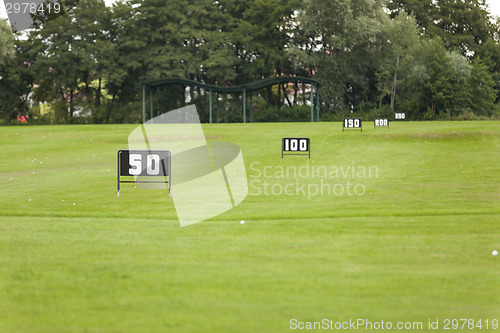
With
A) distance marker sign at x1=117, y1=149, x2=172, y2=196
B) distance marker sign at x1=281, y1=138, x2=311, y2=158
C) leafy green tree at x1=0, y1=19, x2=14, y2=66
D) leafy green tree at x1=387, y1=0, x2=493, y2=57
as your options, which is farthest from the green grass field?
leafy green tree at x1=387, y1=0, x2=493, y2=57

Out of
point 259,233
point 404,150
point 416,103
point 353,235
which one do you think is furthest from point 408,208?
point 416,103

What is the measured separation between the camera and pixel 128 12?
6700 centimetres

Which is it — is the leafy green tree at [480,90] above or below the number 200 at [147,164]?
above

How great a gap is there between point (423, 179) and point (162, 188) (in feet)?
25.0

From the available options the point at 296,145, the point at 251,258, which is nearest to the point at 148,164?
the point at 251,258

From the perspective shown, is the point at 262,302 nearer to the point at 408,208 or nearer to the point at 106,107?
the point at 408,208

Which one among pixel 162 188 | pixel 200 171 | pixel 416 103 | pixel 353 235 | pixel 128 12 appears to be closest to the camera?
pixel 353 235

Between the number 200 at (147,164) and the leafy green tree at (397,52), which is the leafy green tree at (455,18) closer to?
the leafy green tree at (397,52)

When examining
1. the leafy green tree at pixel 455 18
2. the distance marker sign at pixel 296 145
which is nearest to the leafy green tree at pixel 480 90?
the leafy green tree at pixel 455 18

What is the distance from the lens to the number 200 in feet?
45.5

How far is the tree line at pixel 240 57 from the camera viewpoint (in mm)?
61844

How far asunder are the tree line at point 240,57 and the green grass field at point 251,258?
1888 inches

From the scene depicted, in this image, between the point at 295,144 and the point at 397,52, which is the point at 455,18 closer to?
the point at 397,52

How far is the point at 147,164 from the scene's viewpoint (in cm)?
1401
